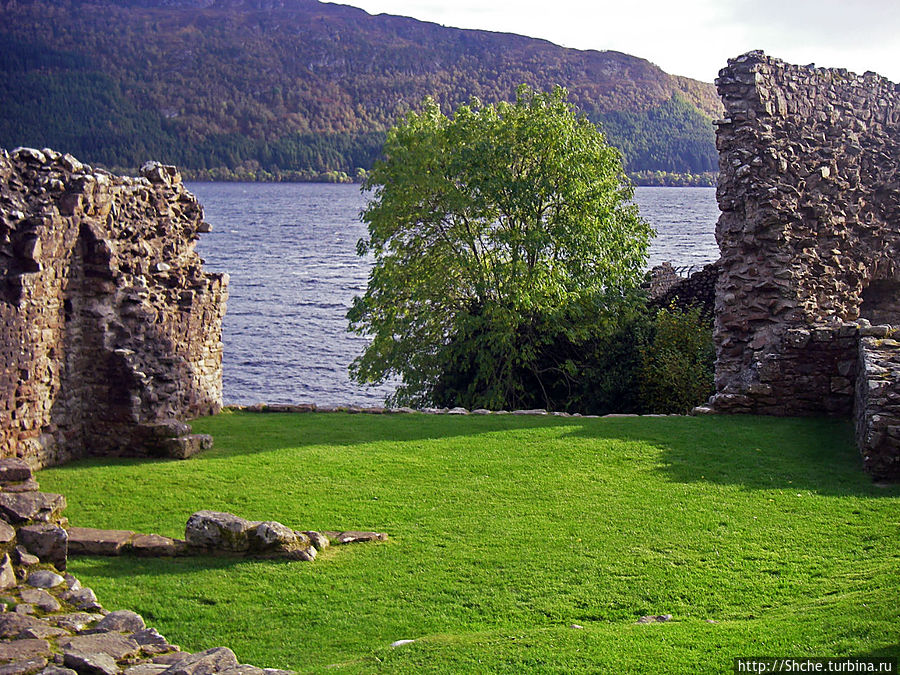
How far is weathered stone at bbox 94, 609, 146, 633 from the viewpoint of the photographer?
7859 mm

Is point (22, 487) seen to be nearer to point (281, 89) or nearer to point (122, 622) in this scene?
point (122, 622)

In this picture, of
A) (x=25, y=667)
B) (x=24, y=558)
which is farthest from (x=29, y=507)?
(x=25, y=667)

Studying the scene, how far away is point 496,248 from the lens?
26.9m

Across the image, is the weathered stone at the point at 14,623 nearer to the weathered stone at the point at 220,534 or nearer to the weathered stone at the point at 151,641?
the weathered stone at the point at 151,641

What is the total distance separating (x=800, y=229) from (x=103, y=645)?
15335 millimetres

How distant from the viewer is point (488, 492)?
12492mm

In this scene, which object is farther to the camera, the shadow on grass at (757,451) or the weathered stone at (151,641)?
the shadow on grass at (757,451)

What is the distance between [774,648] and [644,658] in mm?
948

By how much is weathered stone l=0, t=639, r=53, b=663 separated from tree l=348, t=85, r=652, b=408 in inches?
701

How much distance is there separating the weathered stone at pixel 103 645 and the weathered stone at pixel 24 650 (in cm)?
12

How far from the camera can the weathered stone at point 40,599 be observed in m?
8.22

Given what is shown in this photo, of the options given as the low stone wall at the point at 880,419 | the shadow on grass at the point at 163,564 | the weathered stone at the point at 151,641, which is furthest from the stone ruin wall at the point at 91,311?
the low stone wall at the point at 880,419

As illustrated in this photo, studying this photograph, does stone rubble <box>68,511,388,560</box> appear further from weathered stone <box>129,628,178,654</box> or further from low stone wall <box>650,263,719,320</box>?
low stone wall <box>650,263,719,320</box>

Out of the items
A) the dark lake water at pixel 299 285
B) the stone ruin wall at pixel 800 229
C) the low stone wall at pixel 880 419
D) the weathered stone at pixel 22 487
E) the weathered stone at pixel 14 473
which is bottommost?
the dark lake water at pixel 299 285
